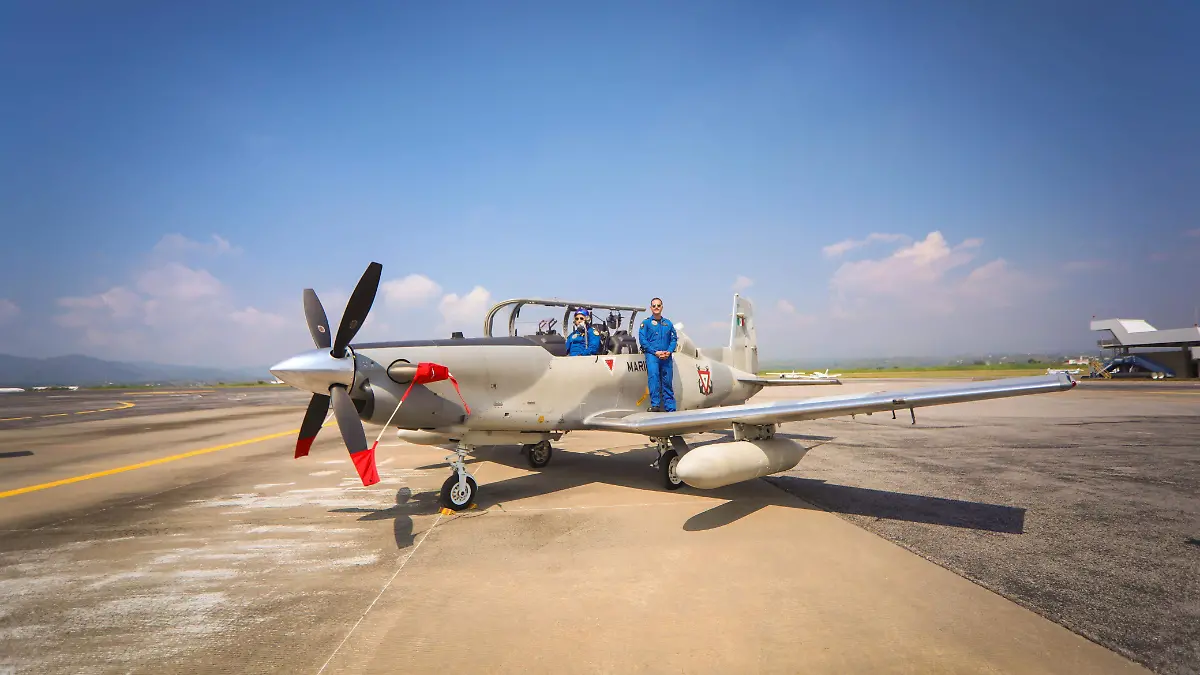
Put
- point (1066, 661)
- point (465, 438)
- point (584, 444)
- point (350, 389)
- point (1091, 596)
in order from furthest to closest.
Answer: point (584, 444)
point (465, 438)
point (350, 389)
point (1091, 596)
point (1066, 661)

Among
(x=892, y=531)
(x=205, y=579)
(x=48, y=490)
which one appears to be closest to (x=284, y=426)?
(x=48, y=490)

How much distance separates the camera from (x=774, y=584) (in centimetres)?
413

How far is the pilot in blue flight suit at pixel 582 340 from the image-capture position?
27.3 ft

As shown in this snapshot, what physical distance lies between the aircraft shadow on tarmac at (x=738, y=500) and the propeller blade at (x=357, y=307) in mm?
2234

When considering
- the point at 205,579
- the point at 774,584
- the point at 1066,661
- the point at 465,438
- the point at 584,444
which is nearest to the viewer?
the point at 1066,661

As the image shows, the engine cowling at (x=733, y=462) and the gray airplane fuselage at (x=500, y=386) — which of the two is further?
the gray airplane fuselage at (x=500, y=386)

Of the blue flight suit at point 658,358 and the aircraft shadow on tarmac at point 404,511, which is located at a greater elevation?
the blue flight suit at point 658,358

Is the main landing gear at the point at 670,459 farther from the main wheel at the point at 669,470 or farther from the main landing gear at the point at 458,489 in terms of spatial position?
the main landing gear at the point at 458,489

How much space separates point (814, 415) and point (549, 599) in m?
3.98

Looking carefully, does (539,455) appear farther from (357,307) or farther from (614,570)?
(614,570)

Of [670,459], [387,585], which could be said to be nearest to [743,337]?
[670,459]

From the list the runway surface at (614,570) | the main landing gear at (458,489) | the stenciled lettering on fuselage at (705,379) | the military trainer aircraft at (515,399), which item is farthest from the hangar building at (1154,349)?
the main landing gear at (458,489)

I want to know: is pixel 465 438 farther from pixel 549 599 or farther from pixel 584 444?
pixel 584 444

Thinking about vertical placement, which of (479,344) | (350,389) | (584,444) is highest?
(479,344)
